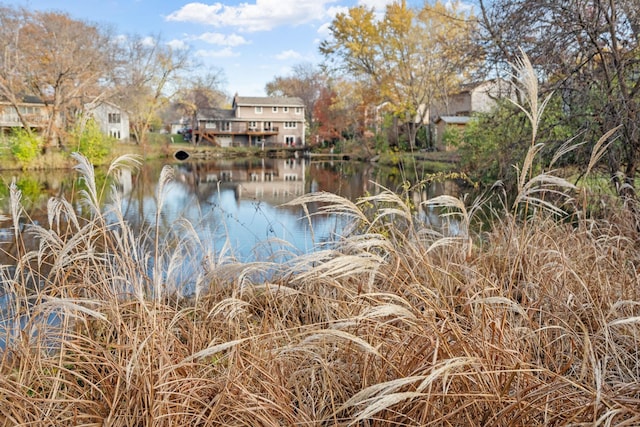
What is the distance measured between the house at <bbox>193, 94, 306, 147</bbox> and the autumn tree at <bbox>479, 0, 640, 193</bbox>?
145ft

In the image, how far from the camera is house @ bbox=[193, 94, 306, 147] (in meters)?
50.2

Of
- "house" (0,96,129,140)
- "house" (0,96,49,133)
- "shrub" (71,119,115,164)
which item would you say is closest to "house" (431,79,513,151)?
"shrub" (71,119,115,164)

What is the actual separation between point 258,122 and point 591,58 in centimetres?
4706

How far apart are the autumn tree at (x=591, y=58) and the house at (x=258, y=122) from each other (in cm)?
4420

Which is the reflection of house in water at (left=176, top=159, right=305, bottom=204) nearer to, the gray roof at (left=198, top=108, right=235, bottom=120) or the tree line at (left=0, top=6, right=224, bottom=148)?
the tree line at (left=0, top=6, right=224, bottom=148)

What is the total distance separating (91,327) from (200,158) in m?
38.9

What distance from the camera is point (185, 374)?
7.63 ft

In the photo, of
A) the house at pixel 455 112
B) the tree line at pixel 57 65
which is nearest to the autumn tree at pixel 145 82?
the tree line at pixel 57 65

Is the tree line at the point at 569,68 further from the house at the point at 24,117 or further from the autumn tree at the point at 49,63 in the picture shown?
the house at the point at 24,117

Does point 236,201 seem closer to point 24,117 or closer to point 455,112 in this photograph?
point 24,117

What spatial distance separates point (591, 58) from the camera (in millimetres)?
6086

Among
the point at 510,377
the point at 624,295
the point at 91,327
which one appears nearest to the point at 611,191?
the point at 624,295

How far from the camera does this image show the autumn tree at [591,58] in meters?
5.68

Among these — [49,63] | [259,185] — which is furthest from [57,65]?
[259,185]
